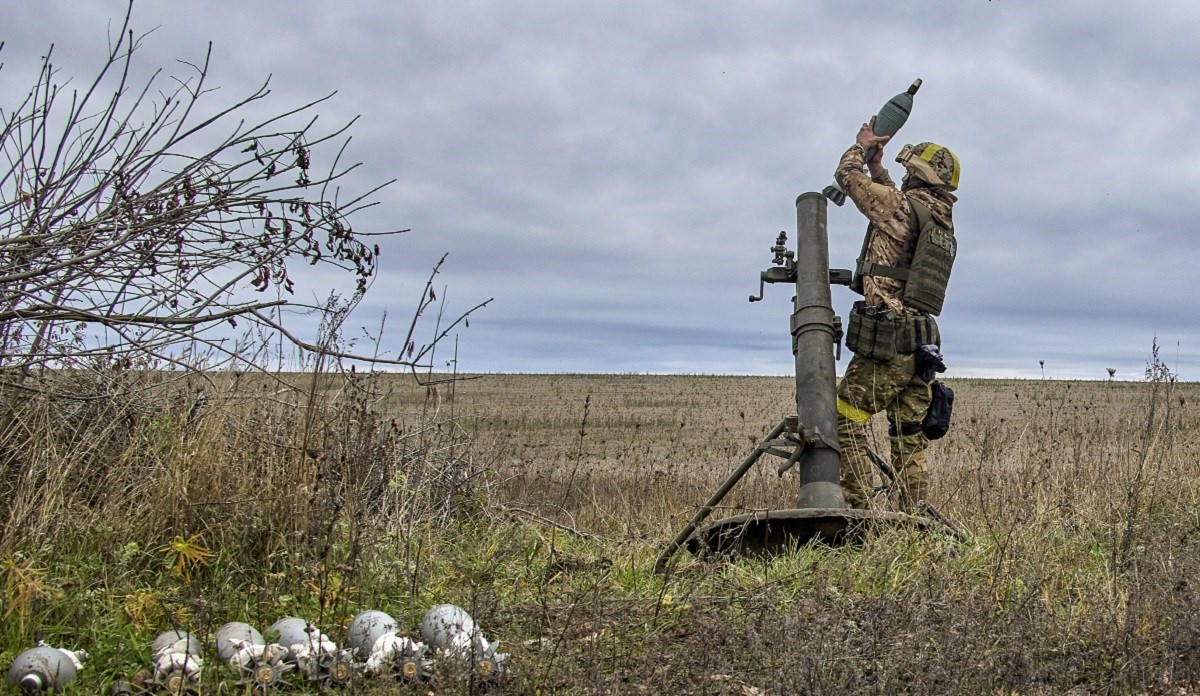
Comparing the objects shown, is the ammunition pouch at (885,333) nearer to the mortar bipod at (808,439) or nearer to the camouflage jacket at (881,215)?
the camouflage jacket at (881,215)

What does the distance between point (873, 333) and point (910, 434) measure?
78cm

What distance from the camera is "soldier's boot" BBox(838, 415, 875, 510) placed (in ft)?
20.1

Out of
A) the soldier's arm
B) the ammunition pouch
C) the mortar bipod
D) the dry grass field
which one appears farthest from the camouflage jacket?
the dry grass field

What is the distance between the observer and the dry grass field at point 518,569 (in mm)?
3488

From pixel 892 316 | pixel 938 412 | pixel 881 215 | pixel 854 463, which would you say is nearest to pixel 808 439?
pixel 854 463

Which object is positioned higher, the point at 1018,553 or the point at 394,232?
the point at 394,232

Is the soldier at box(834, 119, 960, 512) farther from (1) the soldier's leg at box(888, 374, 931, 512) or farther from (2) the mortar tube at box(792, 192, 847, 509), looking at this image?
(2) the mortar tube at box(792, 192, 847, 509)

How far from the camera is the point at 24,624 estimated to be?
154 inches

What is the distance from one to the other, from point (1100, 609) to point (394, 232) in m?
3.63

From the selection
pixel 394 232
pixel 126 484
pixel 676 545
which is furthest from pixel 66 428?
pixel 676 545

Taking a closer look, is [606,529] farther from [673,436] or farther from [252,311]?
[673,436]

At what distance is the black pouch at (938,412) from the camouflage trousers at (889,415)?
0.14 feet

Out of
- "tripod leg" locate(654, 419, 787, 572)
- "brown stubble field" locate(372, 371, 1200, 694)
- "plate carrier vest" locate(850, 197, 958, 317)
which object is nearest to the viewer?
"brown stubble field" locate(372, 371, 1200, 694)

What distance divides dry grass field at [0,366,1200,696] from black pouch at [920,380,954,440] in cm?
68
